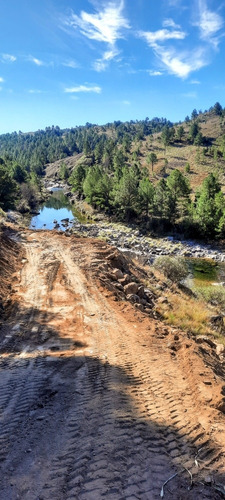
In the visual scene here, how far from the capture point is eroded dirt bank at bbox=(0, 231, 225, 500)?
4.30 metres

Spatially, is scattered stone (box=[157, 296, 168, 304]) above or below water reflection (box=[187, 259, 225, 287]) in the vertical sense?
above

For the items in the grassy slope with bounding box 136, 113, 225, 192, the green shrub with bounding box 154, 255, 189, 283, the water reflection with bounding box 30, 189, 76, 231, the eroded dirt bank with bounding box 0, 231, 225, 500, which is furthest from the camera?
the grassy slope with bounding box 136, 113, 225, 192

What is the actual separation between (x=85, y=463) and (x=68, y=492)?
54 cm

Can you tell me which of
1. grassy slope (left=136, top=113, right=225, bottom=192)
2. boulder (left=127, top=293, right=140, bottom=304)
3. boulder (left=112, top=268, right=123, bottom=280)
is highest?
grassy slope (left=136, top=113, right=225, bottom=192)

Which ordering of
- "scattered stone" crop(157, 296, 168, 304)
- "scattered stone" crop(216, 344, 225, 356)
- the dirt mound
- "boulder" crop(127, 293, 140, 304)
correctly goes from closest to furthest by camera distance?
"scattered stone" crop(216, 344, 225, 356) → the dirt mound → "boulder" crop(127, 293, 140, 304) → "scattered stone" crop(157, 296, 168, 304)

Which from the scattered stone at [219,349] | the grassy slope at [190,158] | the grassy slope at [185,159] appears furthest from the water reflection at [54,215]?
the scattered stone at [219,349]

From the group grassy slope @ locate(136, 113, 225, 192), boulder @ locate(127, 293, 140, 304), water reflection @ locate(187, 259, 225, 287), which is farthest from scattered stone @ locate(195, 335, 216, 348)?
grassy slope @ locate(136, 113, 225, 192)

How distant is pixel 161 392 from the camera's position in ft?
22.4

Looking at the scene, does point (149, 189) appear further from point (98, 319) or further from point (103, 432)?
point (103, 432)

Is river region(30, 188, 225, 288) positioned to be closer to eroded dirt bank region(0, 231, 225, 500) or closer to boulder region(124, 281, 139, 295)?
boulder region(124, 281, 139, 295)

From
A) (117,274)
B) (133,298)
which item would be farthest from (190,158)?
(133,298)

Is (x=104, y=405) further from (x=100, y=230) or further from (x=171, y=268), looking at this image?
(x=100, y=230)

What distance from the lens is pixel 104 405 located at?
19.8ft

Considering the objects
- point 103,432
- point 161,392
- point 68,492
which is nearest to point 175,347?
point 161,392
